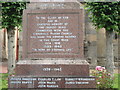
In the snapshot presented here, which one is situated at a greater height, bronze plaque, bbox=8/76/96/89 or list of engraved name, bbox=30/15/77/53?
list of engraved name, bbox=30/15/77/53

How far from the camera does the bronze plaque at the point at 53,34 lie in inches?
241

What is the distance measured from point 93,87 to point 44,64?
1391mm

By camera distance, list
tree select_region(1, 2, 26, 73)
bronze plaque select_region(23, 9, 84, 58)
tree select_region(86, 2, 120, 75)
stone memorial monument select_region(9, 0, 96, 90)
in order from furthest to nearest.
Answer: tree select_region(1, 2, 26, 73) → tree select_region(86, 2, 120, 75) → bronze plaque select_region(23, 9, 84, 58) → stone memorial monument select_region(9, 0, 96, 90)

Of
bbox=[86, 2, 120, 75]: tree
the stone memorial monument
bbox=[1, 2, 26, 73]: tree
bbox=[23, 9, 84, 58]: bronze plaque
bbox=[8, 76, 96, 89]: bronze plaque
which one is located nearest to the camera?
bbox=[8, 76, 96, 89]: bronze plaque

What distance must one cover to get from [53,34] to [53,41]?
197mm

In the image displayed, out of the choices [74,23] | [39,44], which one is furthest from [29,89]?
[74,23]

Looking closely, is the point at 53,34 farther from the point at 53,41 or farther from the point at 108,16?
the point at 108,16

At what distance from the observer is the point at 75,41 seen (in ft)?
20.1

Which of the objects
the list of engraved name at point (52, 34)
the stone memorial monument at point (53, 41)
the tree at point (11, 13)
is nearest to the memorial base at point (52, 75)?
the stone memorial monument at point (53, 41)

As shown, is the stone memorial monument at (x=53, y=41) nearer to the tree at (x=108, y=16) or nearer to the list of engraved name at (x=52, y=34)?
the list of engraved name at (x=52, y=34)

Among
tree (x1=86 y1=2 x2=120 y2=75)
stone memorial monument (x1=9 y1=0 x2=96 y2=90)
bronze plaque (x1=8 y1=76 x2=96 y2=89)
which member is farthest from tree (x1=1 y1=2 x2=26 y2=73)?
bronze plaque (x1=8 y1=76 x2=96 y2=89)

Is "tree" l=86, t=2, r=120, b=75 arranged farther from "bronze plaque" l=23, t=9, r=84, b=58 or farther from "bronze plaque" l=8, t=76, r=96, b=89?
"bronze plaque" l=8, t=76, r=96, b=89

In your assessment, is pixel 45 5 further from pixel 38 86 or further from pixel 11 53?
pixel 11 53

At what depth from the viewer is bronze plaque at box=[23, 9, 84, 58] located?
6.11m
